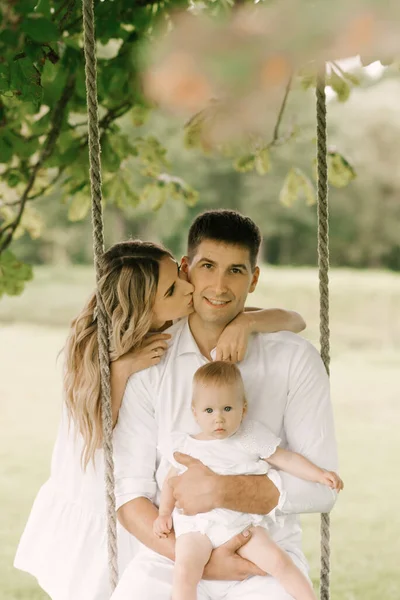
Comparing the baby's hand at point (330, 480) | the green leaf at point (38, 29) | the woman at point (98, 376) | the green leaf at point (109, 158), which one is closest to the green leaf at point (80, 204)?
the green leaf at point (109, 158)

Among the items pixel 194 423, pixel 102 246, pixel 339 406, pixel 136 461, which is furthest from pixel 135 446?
pixel 339 406

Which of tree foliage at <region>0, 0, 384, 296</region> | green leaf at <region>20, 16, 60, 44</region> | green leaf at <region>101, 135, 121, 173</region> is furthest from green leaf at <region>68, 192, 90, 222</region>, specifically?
green leaf at <region>20, 16, 60, 44</region>

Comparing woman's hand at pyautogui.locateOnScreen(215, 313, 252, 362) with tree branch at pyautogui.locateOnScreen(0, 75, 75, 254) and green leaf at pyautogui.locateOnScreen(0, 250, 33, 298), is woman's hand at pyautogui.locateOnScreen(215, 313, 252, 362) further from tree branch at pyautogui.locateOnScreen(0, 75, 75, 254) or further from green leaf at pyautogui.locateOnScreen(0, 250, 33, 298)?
green leaf at pyautogui.locateOnScreen(0, 250, 33, 298)

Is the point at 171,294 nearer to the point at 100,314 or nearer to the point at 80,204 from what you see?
the point at 100,314

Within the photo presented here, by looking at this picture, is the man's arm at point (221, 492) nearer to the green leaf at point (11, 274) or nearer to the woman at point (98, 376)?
the woman at point (98, 376)

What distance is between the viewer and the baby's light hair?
1.85m

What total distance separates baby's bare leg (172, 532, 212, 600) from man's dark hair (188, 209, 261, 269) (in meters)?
0.69

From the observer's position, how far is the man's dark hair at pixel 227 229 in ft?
6.71

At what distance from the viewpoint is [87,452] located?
2051mm

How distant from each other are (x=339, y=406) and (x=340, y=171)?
6463 mm

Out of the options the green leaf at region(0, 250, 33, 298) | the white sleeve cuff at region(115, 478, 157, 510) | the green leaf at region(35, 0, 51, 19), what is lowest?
the white sleeve cuff at region(115, 478, 157, 510)

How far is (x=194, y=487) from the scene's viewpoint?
1828 mm

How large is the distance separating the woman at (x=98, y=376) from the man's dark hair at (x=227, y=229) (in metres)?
0.11

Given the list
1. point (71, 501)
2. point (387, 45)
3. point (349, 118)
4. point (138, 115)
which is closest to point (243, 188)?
point (349, 118)
